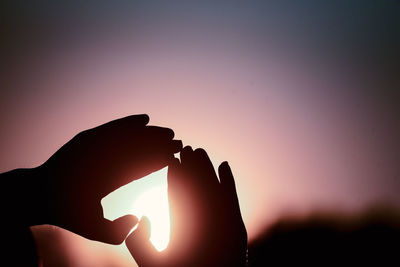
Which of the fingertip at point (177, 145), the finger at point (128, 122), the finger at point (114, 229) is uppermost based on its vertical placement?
the finger at point (128, 122)

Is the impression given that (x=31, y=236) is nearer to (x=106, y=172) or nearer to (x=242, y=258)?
(x=106, y=172)

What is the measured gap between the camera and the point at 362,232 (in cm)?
1089

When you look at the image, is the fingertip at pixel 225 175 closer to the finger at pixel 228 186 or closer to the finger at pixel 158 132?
the finger at pixel 228 186

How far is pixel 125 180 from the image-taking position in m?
1.45

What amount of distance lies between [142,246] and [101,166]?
1.29 ft

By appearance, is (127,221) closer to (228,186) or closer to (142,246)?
(142,246)

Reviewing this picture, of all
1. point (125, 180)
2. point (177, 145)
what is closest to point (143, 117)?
point (177, 145)

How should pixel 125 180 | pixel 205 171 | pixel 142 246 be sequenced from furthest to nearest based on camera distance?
pixel 125 180
pixel 205 171
pixel 142 246

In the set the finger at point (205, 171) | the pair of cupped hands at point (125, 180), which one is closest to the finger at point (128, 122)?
the pair of cupped hands at point (125, 180)

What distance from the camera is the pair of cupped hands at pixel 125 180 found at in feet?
4.13

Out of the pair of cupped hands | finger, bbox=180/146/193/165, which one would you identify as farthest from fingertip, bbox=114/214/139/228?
finger, bbox=180/146/193/165

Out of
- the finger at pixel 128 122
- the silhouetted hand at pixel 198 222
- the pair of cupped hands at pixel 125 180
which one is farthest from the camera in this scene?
the finger at pixel 128 122

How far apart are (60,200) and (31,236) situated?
0.56 feet

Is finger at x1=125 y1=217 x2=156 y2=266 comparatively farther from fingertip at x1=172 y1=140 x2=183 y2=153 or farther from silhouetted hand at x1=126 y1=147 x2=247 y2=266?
fingertip at x1=172 y1=140 x2=183 y2=153
